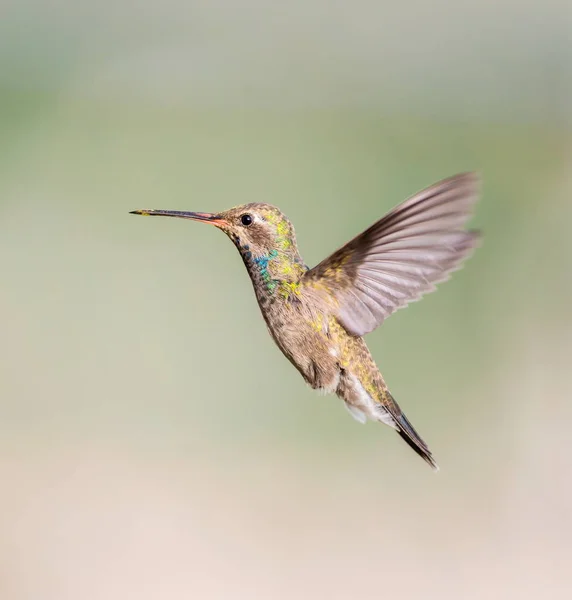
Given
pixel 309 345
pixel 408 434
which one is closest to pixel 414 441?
pixel 408 434

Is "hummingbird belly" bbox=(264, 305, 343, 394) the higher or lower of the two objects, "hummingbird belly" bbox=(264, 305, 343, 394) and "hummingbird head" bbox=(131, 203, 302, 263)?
the lower

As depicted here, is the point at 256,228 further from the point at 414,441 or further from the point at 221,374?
the point at 221,374

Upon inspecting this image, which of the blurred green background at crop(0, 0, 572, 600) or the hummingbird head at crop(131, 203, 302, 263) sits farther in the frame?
the blurred green background at crop(0, 0, 572, 600)

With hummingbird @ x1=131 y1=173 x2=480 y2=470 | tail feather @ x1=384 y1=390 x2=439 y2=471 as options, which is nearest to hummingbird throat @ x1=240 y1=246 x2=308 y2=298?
hummingbird @ x1=131 y1=173 x2=480 y2=470

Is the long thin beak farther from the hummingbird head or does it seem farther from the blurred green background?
the blurred green background

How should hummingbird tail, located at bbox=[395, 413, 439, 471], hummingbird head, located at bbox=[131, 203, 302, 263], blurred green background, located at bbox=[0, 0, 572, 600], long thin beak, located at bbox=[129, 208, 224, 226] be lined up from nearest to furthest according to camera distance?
long thin beak, located at bbox=[129, 208, 224, 226] < hummingbird head, located at bbox=[131, 203, 302, 263] < hummingbird tail, located at bbox=[395, 413, 439, 471] < blurred green background, located at bbox=[0, 0, 572, 600]

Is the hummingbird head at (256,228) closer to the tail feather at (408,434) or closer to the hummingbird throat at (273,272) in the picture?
the hummingbird throat at (273,272)

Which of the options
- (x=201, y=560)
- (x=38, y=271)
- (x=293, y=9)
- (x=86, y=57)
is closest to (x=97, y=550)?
(x=201, y=560)
